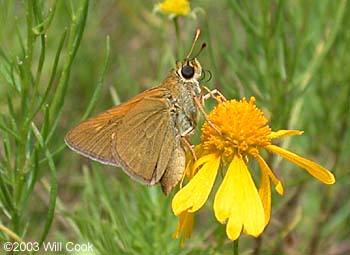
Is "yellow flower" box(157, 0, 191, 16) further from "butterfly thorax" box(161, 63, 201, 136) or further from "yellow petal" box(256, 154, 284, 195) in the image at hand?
"yellow petal" box(256, 154, 284, 195)

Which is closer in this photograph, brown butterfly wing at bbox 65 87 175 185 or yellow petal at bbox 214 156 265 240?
yellow petal at bbox 214 156 265 240

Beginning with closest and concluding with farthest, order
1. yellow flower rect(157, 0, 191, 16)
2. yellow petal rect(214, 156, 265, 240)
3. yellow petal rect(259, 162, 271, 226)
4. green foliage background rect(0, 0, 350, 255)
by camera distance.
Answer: yellow petal rect(214, 156, 265, 240), yellow petal rect(259, 162, 271, 226), green foliage background rect(0, 0, 350, 255), yellow flower rect(157, 0, 191, 16)

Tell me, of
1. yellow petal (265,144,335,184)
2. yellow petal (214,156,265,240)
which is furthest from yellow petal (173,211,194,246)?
yellow petal (265,144,335,184)

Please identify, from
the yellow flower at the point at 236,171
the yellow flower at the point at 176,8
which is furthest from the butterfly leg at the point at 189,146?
the yellow flower at the point at 176,8

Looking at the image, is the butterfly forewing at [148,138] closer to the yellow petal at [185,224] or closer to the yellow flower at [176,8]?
the yellow petal at [185,224]

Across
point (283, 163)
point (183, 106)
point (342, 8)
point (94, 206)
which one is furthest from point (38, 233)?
point (342, 8)

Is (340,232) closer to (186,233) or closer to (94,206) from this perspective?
(94,206)
